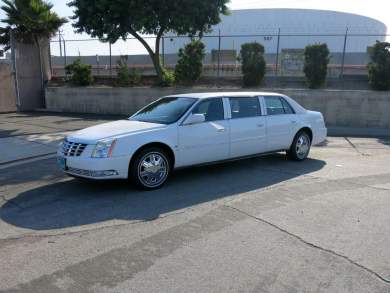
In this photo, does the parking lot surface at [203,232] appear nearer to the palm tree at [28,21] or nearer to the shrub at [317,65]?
the shrub at [317,65]

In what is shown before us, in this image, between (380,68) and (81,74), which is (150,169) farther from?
(81,74)

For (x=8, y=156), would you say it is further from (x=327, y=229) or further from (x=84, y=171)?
(x=327, y=229)

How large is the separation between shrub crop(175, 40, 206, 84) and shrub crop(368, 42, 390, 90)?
6.96 meters

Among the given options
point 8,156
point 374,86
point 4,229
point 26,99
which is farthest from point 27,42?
point 4,229

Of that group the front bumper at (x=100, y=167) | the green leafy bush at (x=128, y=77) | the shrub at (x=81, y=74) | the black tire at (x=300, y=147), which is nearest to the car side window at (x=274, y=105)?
the black tire at (x=300, y=147)

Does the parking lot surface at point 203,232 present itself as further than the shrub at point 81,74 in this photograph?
No

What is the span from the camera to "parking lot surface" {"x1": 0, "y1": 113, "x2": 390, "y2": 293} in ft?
11.8

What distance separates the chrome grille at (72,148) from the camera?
20.1 feet

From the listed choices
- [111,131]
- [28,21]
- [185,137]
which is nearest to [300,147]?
[185,137]

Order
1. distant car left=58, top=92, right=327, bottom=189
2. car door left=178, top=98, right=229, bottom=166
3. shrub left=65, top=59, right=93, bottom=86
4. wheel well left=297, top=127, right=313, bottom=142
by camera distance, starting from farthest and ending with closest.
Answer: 1. shrub left=65, top=59, right=93, bottom=86
2. wheel well left=297, top=127, right=313, bottom=142
3. car door left=178, top=98, right=229, bottom=166
4. distant car left=58, top=92, right=327, bottom=189

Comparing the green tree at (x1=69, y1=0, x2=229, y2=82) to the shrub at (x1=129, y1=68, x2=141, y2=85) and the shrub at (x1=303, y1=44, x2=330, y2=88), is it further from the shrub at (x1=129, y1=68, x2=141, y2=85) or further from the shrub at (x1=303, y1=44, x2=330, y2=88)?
the shrub at (x1=303, y1=44, x2=330, y2=88)

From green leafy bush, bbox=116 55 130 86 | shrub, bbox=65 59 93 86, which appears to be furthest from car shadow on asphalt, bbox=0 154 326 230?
shrub, bbox=65 59 93 86

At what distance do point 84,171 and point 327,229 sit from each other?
11.3 feet

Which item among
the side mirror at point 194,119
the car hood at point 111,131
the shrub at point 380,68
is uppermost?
the shrub at point 380,68
